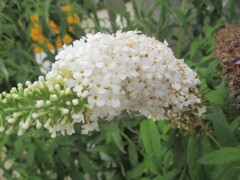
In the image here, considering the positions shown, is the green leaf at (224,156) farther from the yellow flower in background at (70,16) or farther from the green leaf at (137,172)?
the yellow flower in background at (70,16)

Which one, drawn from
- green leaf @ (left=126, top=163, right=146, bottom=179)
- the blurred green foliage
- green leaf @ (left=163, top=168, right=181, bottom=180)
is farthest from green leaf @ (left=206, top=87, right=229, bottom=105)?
green leaf @ (left=126, top=163, right=146, bottom=179)

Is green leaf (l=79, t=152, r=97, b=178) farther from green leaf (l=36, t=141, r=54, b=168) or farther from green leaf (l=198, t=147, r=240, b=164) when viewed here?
green leaf (l=198, t=147, r=240, b=164)

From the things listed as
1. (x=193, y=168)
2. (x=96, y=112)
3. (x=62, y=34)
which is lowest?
(x=193, y=168)

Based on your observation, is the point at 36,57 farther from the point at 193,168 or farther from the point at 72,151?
the point at 193,168

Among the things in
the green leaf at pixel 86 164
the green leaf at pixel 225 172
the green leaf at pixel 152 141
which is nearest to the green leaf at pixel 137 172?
the green leaf at pixel 86 164

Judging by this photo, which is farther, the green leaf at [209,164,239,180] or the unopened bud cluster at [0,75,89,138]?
the green leaf at [209,164,239,180]

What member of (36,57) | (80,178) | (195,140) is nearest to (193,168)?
(195,140)
